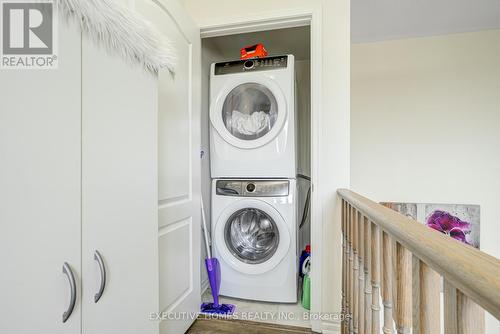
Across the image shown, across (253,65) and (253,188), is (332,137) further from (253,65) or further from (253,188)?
(253,65)

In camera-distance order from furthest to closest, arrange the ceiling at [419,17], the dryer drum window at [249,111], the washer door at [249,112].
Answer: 1. the ceiling at [419,17]
2. the dryer drum window at [249,111]
3. the washer door at [249,112]

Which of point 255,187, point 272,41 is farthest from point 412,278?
point 272,41

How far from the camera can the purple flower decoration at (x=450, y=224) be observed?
2490 millimetres

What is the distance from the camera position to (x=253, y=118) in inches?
79.4

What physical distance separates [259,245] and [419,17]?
260cm

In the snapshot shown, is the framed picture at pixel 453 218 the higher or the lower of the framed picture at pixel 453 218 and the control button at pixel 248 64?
the lower

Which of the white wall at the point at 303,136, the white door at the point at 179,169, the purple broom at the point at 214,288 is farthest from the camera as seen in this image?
the white wall at the point at 303,136

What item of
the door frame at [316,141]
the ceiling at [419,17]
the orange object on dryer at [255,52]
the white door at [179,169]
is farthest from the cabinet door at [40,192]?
the ceiling at [419,17]

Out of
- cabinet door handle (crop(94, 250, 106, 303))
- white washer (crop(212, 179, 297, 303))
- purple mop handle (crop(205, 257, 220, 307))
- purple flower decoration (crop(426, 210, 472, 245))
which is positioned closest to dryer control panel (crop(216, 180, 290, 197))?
white washer (crop(212, 179, 297, 303))

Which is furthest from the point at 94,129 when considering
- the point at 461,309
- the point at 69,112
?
the point at 461,309

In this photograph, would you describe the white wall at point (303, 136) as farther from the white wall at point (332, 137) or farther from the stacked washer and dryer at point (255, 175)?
the white wall at point (332, 137)

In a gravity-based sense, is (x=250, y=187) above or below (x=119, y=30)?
below

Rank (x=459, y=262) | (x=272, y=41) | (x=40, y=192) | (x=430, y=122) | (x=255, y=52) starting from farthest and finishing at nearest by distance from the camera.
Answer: (x=430, y=122), (x=272, y=41), (x=255, y=52), (x=40, y=192), (x=459, y=262)

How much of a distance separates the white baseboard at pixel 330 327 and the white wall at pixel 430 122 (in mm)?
1610
